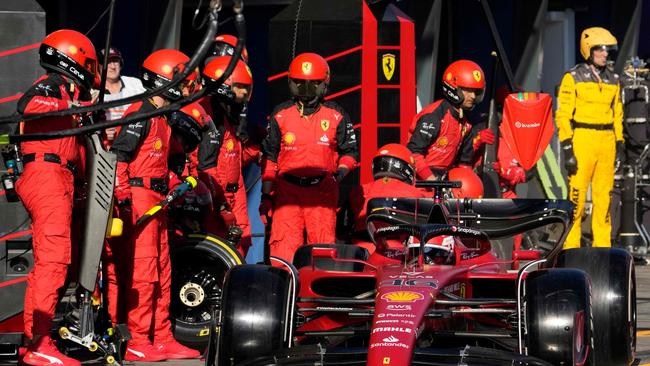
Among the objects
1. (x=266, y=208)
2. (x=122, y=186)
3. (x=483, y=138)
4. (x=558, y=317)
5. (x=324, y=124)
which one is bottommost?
(x=558, y=317)

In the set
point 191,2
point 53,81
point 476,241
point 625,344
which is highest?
point 191,2

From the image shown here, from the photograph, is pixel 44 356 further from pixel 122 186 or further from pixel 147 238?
pixel 122 186

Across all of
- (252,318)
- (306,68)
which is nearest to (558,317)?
(252,318)

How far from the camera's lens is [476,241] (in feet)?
31.3

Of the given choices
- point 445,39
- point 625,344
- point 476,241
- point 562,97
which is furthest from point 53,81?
point 445,39

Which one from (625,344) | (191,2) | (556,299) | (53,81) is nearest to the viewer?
(556,299)

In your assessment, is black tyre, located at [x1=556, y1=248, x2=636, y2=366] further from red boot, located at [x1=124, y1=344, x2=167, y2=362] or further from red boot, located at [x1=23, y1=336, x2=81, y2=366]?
red boot, located at [x1=23, y1=336, x2=81, y2=366]

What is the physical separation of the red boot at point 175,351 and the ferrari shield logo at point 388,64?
4.48 m

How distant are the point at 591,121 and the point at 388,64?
104 inches

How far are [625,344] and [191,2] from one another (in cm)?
942

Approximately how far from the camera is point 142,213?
9.87 m

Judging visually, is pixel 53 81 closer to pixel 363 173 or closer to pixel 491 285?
pixel 491 285

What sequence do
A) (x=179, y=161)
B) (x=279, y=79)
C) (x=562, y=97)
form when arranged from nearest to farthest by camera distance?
(x=179, y=161)
(x=279, y=79)
(x=562, y=97)

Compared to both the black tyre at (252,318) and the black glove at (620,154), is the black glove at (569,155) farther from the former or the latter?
the black tyre at (252,318)
